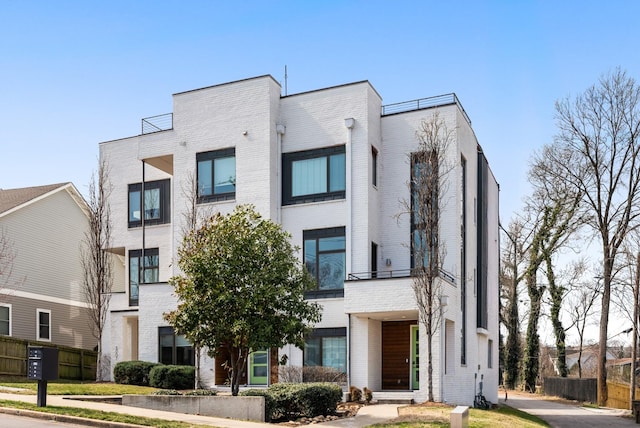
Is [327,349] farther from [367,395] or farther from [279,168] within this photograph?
[279,168]

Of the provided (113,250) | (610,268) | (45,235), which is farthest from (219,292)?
(610,268)

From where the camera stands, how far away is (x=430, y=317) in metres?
26.4

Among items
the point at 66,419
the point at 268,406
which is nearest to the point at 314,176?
the point at 268,406

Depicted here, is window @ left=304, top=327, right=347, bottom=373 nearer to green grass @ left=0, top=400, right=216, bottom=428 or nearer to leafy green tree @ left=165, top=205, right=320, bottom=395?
leafy green tree @ left=165, top=205, right=320, bottom=395

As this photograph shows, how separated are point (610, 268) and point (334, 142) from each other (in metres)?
21.0

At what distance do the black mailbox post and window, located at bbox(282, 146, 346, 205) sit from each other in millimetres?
13686

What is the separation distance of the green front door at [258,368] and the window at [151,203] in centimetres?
859

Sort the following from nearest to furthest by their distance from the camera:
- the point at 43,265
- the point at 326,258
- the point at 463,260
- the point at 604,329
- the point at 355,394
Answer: the point at 355,394, the point at 326,258, the point at 463,260, the point at 43,265, the point at 604,329

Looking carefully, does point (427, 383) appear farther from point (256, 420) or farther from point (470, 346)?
point (256, 420)

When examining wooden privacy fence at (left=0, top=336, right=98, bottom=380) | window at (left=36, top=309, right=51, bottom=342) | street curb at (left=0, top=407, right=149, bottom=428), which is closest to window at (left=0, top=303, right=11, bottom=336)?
window at (left=36, top=309, right=51, bottom=342)

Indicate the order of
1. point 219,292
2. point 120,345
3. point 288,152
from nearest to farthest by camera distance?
point 219,292 → point 288,152 → point 120,345

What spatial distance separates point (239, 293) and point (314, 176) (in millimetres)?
9932

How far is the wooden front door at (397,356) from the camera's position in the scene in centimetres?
2973

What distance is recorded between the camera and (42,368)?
62.1 feet
